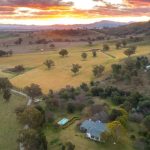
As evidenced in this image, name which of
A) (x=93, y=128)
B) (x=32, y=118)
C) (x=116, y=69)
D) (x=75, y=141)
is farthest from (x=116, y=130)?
(x=116, y=69)

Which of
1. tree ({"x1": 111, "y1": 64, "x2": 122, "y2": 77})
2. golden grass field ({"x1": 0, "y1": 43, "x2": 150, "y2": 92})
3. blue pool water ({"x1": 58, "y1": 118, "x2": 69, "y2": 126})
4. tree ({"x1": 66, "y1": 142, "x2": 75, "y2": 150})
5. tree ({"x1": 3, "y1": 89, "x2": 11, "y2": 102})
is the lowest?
golden grass field ({"x1": 0, "y1": 43, "x2": 150, "y2": 92})

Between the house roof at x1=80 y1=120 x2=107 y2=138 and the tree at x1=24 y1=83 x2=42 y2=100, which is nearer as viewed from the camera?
the house roof at x1=80 y1=120 x2=107 y2=138

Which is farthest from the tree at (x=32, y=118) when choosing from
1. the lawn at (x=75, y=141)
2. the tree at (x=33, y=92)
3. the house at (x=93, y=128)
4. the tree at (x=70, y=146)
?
the tree at (x=33, y=92)

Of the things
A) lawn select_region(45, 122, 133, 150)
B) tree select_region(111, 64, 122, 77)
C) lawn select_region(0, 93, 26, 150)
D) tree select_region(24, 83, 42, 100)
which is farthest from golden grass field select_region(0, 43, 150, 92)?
lawn select_region(45, 122, 133, 150)

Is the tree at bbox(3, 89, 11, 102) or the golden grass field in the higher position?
the tree at bbox(3, 89, 11, 102)

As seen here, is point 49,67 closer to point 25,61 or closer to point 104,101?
point 25,61

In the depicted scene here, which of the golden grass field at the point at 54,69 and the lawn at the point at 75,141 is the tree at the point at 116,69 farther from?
the lawn at the point at 75,141

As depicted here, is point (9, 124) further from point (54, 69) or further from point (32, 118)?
point (54, 69)

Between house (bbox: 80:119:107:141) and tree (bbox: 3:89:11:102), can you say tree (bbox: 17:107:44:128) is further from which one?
tree (bbox: 3:89:11:102)
